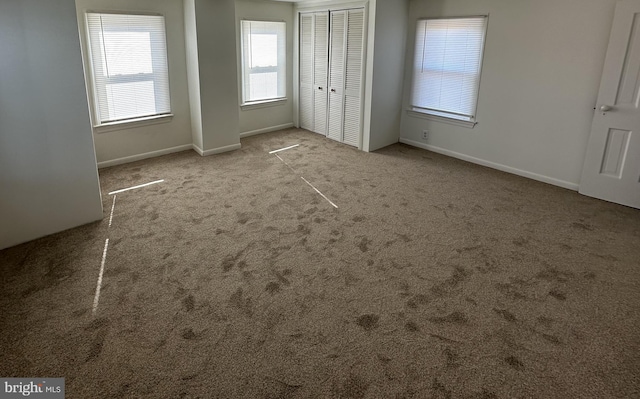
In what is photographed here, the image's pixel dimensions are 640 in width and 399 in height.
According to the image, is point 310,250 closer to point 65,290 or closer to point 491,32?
point 65,290

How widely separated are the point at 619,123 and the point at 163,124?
533 cm

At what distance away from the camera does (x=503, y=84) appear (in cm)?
497

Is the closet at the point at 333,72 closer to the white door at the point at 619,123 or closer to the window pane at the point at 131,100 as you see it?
the window pane at the point at 131,100

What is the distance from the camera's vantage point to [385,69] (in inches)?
223

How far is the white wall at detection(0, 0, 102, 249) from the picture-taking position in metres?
3.01

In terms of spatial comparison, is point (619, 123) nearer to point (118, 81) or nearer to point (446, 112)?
point (446, 112)

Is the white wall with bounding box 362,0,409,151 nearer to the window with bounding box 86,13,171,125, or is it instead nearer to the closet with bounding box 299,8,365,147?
the closet with bounding box 299,8,365,147

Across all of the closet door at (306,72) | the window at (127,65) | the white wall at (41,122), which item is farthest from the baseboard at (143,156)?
the closet door at (306,72)

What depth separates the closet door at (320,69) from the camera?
6.12 meters

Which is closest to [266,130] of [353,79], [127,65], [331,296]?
[353,79]

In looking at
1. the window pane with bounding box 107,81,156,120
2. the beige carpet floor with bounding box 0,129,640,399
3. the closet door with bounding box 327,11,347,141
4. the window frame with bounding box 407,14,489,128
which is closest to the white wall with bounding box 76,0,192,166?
the window pane with bounding box 107,81,156,120

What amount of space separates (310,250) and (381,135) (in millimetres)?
3223

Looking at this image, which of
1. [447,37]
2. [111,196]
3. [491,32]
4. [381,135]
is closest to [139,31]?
[111,196]

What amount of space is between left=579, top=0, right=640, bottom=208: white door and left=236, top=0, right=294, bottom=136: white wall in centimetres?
441
